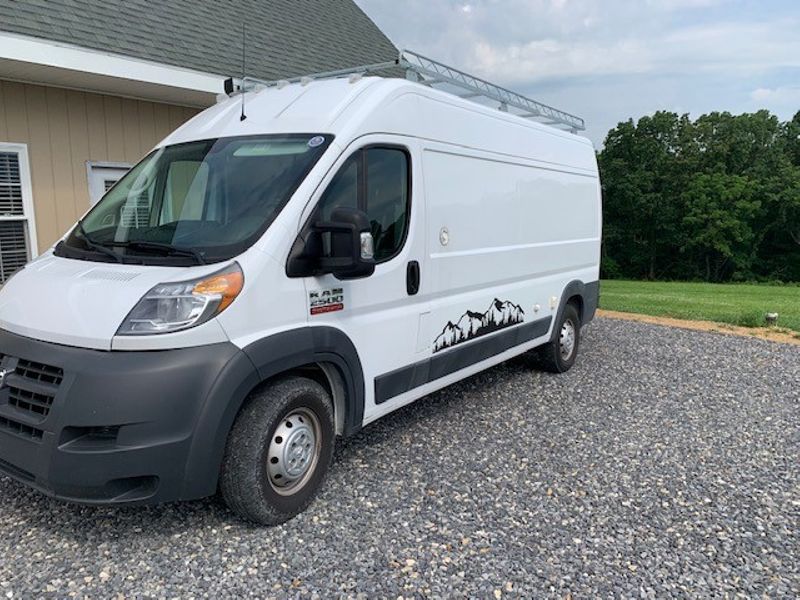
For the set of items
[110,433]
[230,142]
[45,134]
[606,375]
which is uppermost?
[45,134]

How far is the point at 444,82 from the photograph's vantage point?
4.87 m

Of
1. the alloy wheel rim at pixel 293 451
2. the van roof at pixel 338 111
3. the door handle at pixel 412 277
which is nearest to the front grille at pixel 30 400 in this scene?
the alloy wheel rim at pixel 293 451

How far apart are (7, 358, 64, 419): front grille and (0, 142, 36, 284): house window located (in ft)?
14.3

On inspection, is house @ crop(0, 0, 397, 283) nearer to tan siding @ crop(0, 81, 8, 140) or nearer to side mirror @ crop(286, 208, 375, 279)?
tan siding @ crop(0, 81, 8, 140)

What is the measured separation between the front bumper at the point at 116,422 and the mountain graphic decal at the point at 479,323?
1.93 meters

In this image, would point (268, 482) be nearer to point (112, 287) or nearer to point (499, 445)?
point (112, 287)

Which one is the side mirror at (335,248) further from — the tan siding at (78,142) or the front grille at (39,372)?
the tan siding at (78,142)

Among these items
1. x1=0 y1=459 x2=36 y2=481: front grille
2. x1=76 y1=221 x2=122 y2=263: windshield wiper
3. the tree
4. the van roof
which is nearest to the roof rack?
the van roof

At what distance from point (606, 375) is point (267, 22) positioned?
7.72m

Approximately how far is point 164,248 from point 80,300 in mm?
499

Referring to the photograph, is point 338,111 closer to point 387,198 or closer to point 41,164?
point 387,198

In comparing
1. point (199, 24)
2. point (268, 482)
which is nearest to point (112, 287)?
point (268, 482)

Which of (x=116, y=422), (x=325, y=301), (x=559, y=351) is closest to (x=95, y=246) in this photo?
(x=116, y=422)

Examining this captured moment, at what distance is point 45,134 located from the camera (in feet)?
22.6
